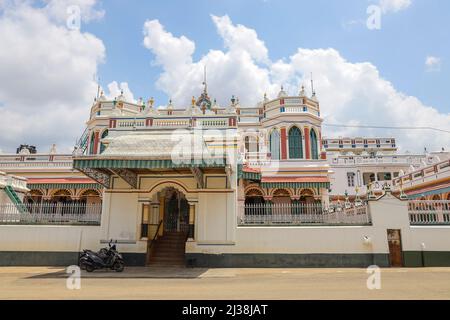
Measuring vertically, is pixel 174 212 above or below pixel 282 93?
below

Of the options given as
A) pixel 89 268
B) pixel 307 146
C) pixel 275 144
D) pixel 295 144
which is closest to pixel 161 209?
pixel 89 268

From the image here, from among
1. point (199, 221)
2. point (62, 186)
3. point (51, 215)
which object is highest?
point (62, 186)

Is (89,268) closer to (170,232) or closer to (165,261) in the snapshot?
(165,261)

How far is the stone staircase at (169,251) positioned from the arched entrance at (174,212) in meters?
0.54

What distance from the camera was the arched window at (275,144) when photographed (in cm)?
2547

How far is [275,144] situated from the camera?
25656mm

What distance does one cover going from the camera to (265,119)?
26484mm

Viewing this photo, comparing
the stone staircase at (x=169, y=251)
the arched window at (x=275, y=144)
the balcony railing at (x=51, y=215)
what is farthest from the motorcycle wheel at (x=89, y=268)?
the arched window at (x=275, y=144)

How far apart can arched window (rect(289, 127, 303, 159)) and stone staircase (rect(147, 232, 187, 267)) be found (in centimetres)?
1262

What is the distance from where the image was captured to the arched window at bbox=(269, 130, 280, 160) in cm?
2547

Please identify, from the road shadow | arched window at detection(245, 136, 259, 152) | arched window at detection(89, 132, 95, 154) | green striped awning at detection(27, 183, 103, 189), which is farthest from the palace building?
arched window at detection(89, 132, 95, 154)

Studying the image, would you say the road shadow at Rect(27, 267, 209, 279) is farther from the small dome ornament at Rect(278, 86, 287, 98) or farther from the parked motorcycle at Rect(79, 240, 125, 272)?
the small dome ornament at Rect(278, 86, 287, 98)

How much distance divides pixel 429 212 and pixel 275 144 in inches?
542

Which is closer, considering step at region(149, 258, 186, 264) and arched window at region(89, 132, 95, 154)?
step at region(149, 258, 186, 264)
